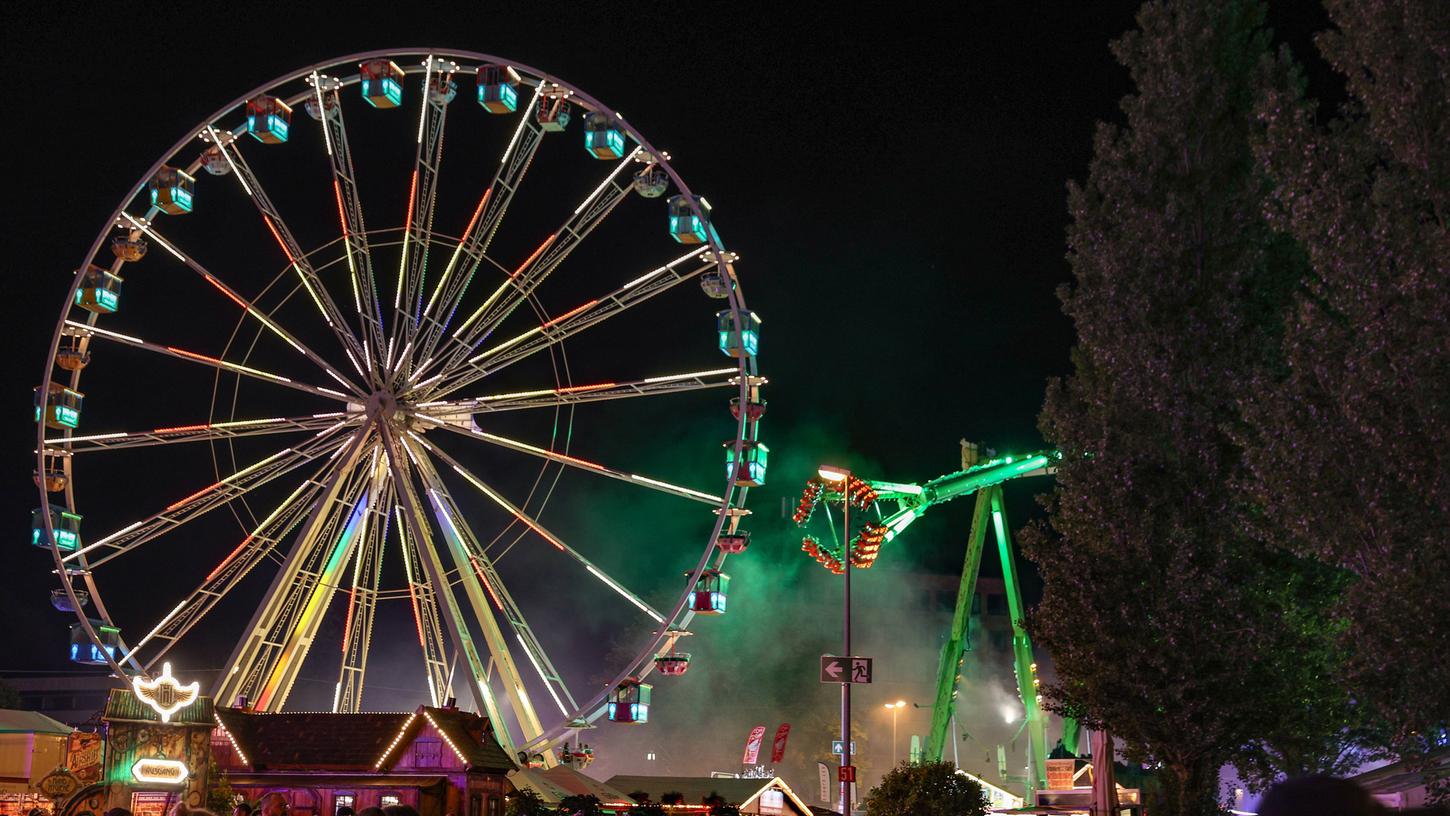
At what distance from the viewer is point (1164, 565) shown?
1770 centimetres

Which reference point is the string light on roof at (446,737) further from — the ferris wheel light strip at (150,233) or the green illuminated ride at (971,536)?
Answer: the green illuminated ride at (971,536)

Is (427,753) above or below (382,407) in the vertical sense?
below

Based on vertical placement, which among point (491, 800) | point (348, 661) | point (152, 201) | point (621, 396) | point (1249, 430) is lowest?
point (491, 800)

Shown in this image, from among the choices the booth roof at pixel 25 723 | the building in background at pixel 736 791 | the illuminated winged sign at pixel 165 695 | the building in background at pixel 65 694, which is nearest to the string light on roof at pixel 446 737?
the building in background at pixel 736 791

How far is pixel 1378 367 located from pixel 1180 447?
3.85 metres

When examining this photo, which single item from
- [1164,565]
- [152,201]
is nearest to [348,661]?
[152,201]

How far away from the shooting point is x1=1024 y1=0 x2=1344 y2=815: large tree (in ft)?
56.4

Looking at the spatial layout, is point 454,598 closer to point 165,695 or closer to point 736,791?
point 165,695

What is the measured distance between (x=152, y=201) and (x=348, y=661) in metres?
8.94

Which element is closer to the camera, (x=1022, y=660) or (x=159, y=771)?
(x=159, y=771)

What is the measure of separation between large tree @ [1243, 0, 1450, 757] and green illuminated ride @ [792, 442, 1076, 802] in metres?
21.6

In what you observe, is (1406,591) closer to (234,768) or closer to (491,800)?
(491,800)

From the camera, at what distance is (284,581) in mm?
23594

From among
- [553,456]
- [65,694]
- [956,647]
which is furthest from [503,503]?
[65,694]
